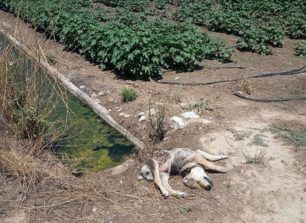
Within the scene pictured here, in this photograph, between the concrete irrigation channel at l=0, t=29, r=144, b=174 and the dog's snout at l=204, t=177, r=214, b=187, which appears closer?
the dog's snout at l=204, t=177, r=214, b=187

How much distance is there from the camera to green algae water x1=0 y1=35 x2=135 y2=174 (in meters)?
6.05

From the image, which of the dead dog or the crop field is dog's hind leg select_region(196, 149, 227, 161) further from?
the crop field

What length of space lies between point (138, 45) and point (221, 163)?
11.1 ft

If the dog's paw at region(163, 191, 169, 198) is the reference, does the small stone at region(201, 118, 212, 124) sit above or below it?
above

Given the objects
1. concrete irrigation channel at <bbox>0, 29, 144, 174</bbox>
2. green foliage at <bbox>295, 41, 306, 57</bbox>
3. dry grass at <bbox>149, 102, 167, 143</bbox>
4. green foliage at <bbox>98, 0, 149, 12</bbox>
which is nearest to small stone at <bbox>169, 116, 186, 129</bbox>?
dry grass at <bbox>149, 102, 167, 143</bbox>

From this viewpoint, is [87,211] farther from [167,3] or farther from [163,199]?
[167,3]

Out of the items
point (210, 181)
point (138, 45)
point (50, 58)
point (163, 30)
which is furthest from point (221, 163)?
point (50, 58)

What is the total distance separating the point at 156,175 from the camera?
5.28 metres

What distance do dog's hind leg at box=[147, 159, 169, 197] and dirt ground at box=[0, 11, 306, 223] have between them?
0.08m

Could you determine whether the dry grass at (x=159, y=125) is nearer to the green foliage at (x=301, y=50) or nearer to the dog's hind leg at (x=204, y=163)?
the dog's hind leg at (x=204, y=163)

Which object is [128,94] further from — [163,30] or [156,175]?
[163,30]

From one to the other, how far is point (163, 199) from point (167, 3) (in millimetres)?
10483

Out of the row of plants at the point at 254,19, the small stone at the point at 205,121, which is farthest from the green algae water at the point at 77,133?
the row of plants at the point at 254,19

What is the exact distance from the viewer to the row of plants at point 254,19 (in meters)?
10.1
